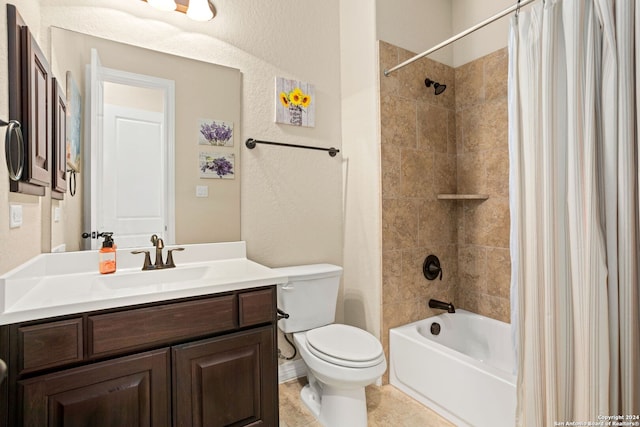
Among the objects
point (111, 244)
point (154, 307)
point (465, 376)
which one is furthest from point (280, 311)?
point (465, 376)

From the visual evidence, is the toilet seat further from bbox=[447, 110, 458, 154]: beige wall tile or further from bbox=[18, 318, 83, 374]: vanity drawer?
bbox=[447, 110, 458, 154]: beige wall tile

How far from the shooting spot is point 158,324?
1210 millimetres

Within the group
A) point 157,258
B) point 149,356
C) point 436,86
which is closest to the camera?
point 149,356

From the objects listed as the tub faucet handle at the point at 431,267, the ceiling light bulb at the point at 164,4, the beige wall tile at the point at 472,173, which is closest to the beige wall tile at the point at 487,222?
the beige wall tile at the point at 472,173

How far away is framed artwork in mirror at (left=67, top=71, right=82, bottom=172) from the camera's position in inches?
60.7

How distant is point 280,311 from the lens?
1.88 meters

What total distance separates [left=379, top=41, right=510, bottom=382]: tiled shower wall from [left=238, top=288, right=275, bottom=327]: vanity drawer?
94cm

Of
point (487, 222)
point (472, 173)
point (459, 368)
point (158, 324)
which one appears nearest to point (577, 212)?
point (459, 368)

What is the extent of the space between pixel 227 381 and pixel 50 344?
2.05 feet

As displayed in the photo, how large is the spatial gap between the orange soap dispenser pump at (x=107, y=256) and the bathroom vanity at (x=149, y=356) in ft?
0.16

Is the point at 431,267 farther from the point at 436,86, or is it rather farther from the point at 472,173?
the point at 436,86

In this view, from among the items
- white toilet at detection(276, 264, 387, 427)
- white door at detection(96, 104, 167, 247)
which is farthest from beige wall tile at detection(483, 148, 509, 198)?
white door at detection(96, 104, 167, 247)

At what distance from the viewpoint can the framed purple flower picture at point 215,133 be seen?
189cm

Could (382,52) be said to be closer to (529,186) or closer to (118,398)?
(529,186)
